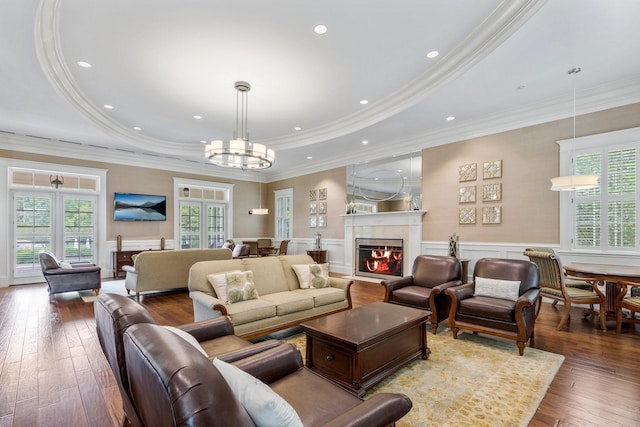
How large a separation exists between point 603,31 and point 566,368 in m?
3.53

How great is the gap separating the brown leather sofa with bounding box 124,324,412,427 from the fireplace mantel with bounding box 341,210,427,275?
5.27 meters

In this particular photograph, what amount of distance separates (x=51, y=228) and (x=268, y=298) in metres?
6.69

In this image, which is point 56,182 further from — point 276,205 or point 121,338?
point 121,338

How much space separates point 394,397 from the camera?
136 cm

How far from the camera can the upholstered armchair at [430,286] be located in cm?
375

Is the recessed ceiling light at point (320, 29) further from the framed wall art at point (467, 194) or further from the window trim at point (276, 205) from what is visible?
the window trim at point (276, 205)

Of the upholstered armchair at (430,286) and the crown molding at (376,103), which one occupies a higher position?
the crown molding at (376,103)

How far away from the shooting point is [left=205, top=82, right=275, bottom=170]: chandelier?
4207 millimetres

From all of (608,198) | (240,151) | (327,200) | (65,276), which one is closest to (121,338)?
(240,151)

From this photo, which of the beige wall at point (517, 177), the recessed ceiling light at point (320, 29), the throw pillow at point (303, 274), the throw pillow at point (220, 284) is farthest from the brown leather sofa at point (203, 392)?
the beige wall at point (517, 177)

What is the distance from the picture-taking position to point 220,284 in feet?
11.1

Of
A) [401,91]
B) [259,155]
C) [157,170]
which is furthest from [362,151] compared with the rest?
[157,170]

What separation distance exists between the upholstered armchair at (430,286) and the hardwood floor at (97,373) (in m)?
1.06

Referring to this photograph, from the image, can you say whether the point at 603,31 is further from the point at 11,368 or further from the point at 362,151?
the point at 11,368
